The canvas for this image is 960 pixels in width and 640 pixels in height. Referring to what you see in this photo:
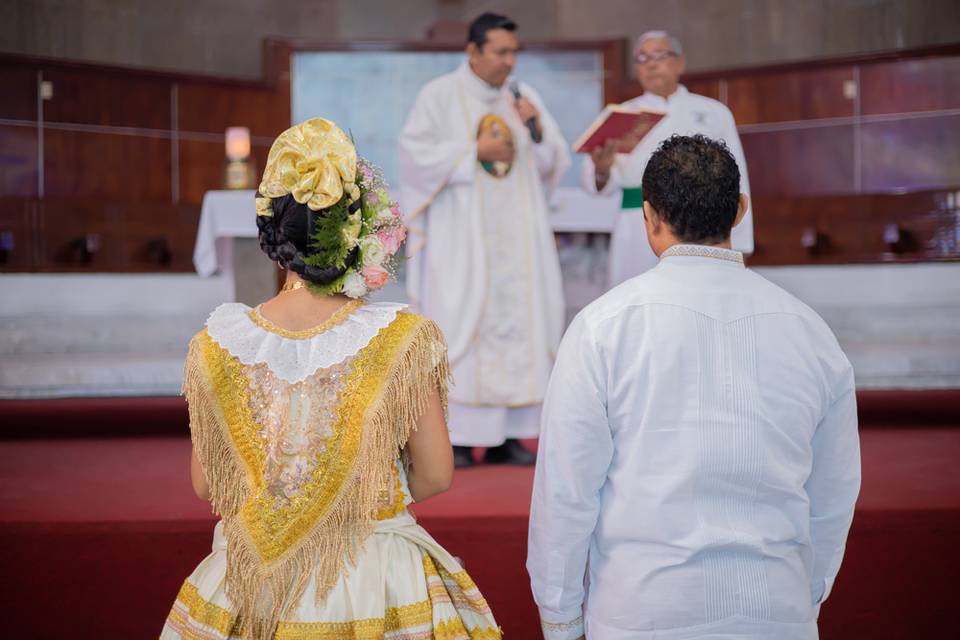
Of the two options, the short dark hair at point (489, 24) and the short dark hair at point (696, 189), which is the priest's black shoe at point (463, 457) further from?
the short dark hair at point (696, 189)

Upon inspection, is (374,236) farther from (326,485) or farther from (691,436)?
(691,436)

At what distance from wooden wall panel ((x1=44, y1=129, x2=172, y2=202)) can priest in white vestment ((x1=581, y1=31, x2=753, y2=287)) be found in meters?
5.15

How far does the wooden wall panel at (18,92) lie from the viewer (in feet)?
27.8

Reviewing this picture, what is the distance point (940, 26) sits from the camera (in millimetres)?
8523

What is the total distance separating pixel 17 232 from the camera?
7832 millimetres

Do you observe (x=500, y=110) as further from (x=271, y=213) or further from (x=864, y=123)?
(x=864, y=123)

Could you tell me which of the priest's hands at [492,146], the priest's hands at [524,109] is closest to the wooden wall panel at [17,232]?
the priest's hands at [492,146]

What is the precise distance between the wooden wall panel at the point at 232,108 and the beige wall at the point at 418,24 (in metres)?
0.54

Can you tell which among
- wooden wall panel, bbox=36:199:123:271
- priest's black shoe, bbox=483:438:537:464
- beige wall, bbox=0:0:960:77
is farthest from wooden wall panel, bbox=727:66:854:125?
priest's black shoe, bbox=483:438:537:464

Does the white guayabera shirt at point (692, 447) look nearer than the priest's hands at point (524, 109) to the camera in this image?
Yes

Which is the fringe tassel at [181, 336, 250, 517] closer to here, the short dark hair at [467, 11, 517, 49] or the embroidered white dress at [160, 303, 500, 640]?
the embroidered white dress at [160, 303, 500, 640]

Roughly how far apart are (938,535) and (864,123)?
5681 millimetres

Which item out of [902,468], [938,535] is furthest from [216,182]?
[938,535]

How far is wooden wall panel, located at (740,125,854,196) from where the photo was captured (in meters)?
8.70
